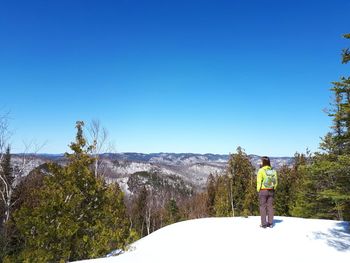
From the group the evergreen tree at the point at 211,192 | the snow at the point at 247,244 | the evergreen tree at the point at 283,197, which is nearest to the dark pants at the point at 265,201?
the snow at the point at 247,244

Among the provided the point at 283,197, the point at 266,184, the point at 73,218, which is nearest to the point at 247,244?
the point at 266,184

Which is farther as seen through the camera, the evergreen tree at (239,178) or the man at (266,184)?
the evergreen tree at (239,178)

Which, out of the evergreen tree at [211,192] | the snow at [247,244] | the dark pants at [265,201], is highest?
the dark pants at [265,201]

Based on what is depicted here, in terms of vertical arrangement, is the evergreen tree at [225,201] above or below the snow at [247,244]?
below

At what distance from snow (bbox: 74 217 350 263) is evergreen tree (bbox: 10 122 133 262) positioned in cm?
123

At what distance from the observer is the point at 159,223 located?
61281mm

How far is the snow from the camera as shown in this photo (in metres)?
6.28

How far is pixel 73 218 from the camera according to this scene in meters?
8.50

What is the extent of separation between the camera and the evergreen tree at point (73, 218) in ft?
25.4

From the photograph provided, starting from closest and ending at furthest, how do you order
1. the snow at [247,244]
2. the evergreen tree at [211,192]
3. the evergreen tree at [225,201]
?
the snow at [247,244] < the evergreen tree at [225,201] < the evergreen tree at [211,192]

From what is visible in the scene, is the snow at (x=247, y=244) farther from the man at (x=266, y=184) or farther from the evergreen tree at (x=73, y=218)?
the evergreen tree at (x=73, y=218)

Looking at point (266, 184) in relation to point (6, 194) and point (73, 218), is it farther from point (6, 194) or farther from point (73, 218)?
point (6, 194)

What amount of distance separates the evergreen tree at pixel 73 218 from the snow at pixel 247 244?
4.04 feet

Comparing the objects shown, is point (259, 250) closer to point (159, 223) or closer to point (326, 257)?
point (326, 257)
